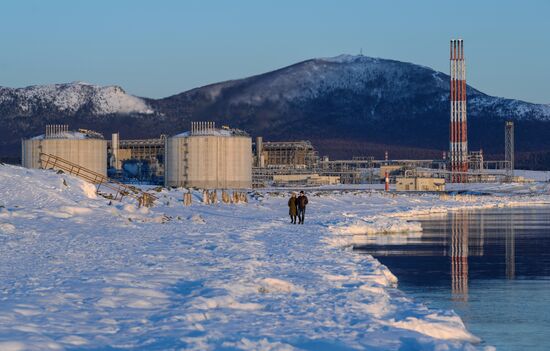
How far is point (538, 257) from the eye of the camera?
25.3 meters

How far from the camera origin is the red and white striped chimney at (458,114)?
445 feet

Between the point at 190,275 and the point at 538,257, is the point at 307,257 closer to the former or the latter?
the point at 190,275

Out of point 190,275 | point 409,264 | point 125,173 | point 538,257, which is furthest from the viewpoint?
point 125,173

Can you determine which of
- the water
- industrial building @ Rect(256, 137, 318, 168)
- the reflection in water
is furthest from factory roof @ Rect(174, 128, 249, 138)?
the water

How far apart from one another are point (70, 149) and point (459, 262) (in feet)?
A: 290

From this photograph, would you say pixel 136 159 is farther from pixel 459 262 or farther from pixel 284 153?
pixel 459 262

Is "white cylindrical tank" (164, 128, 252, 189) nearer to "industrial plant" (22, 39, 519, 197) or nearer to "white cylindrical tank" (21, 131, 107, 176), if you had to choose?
"industrial plant" (22, 39, 519, 197)

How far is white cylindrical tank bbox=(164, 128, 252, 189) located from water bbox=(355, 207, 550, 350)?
217ft

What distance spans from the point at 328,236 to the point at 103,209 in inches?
398

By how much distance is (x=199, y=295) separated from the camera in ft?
48.6

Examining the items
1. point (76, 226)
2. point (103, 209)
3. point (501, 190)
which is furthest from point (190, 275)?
→ point (501, 190)

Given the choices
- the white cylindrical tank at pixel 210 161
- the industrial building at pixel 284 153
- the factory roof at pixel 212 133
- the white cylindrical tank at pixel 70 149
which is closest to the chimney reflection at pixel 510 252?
the white cylindrical tank at pixel 210 161

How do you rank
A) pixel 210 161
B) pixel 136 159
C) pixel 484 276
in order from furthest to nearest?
→ pixel 136 159
pixel 210 161
pixel 484 276

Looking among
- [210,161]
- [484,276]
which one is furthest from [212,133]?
[484,276]
